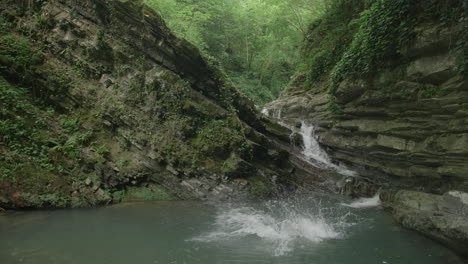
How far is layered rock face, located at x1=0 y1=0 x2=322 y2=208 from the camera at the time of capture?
8.68 metres

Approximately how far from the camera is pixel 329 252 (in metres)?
5.99

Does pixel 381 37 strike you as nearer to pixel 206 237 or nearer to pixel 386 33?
pixel 386 33

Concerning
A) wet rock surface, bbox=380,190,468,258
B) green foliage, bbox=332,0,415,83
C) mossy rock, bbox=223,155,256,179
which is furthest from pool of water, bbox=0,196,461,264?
green foliage, bbox=332,0,415,83

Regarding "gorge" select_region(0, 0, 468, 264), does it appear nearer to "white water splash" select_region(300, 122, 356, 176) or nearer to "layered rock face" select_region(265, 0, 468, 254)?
"layered rock face" select_region(265, 0, 468, 254)

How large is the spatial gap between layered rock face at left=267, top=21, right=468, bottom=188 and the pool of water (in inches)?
95.4

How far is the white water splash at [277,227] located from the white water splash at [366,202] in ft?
4.35

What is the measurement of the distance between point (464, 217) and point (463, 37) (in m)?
4.26

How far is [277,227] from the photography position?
7.13 meters

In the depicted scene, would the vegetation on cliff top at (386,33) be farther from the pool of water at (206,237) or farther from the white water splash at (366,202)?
the pool of water at (206,237)

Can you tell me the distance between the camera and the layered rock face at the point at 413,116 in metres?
7.46

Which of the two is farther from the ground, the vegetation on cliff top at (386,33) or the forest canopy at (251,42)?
the forest canopy at (251,42)

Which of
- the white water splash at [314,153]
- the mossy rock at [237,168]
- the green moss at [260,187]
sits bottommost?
the green moss at [260,187]

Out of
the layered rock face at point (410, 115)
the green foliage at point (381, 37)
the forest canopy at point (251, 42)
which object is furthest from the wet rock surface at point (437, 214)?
the forest canopy at point (251, 42)

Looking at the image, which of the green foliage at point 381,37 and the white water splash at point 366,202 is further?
the white water splash at point 366,202
